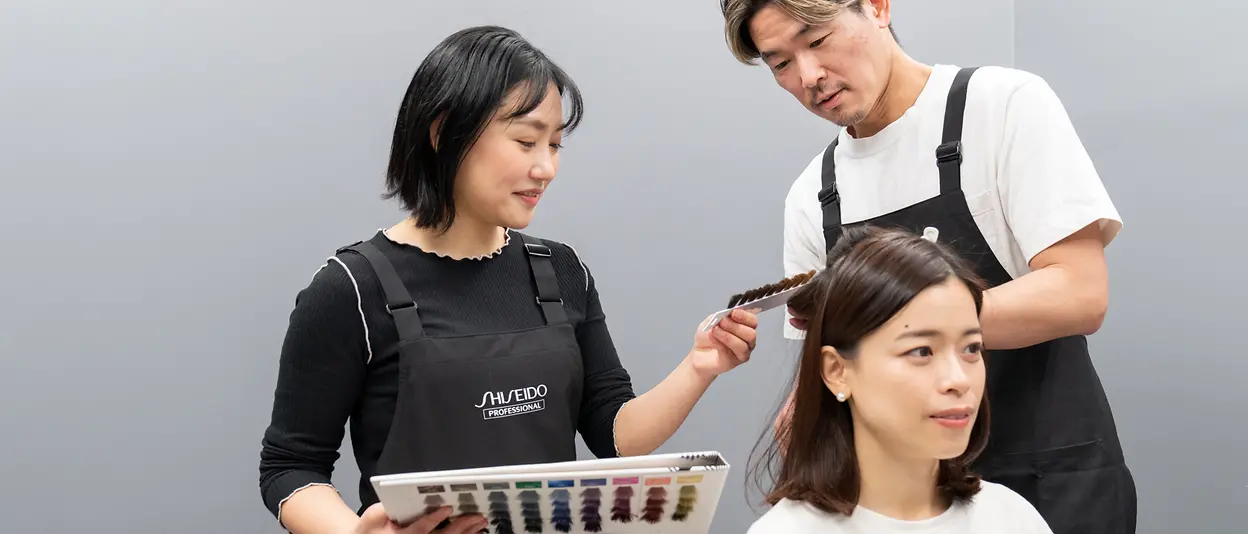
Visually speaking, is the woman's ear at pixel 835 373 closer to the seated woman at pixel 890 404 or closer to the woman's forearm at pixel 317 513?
the seated woman at pixel 890 404

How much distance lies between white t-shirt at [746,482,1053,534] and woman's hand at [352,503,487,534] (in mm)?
430

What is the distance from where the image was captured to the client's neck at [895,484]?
149 cm

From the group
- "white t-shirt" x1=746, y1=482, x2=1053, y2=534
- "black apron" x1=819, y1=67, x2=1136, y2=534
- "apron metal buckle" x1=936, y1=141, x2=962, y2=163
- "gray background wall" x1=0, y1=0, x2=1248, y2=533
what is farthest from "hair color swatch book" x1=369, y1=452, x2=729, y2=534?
"gray background wall" x1=0, y1=0, x2=1248, y2=533

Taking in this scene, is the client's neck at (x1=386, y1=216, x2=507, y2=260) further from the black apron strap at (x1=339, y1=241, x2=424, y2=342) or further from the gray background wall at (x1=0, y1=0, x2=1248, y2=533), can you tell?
the gray background wall at (x1=0, y1=0, x2=1248, y2=533)

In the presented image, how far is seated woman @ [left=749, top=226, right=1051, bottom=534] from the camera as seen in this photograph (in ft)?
4.67

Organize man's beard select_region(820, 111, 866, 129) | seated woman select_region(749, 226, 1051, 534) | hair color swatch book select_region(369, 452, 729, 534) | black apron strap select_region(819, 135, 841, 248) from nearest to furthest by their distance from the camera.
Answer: hair color swatch book select_region(369, 452, 729, 534)
seated woman select_region(749, 226, 1051, 534)
man's beard select_region(820, 111, 866, 129)
black apron strap select_region(819, 135, 841, 248)

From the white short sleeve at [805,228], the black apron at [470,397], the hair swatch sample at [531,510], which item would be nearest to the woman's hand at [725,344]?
the black apron at [470,397]

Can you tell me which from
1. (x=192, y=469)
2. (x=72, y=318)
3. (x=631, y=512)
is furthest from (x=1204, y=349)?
(x=72, y=318)

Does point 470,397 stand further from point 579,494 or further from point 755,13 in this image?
point 755,13

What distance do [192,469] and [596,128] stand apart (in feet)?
4.02

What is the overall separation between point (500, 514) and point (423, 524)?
94 mm

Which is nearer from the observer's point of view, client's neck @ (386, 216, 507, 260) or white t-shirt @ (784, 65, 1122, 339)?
white t-shirt @ (784, 65, 1122, 339)

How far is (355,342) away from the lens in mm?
1559

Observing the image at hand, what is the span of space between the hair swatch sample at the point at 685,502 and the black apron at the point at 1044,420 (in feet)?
2.09
